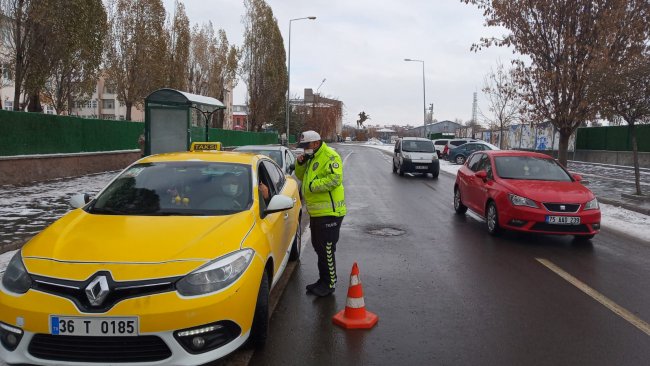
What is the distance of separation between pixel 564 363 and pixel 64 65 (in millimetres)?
18368

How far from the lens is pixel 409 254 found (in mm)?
7129

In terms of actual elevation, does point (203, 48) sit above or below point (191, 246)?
above

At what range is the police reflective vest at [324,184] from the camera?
5.00m

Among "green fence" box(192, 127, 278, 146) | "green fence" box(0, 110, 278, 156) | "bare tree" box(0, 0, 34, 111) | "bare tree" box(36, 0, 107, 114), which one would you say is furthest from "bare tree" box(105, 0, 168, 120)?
"bare tree" box(0, 0, 34, 111)

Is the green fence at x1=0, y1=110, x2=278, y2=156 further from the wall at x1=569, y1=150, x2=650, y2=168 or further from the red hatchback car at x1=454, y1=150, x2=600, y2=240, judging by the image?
the wall at x1=569, y1=150, x2=650, y2=168

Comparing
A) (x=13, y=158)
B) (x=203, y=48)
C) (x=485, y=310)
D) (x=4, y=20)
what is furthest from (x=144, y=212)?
(x=203, y=48)

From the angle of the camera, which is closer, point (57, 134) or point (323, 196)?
point (323, 196)

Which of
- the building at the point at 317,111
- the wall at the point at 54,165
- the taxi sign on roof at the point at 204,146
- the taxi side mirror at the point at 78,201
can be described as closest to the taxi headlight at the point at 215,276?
the taxi side mirror at the point at 78,201

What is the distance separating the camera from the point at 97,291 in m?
3.01

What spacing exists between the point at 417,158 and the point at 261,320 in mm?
17390

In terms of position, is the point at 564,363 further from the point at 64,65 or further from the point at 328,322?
the point at 64,65

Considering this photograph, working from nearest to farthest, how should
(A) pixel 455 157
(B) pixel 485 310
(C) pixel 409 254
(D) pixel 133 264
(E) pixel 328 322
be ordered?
(D) pixel 133 264 → (E) pixel 328 322 → (B) pixel 485 310 → (C) pixel 409 254 → (A) pixel 455 157

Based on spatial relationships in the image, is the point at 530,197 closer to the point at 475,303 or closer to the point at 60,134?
the point at 475,303

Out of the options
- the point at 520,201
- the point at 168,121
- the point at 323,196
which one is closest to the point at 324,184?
the point at 323,196
